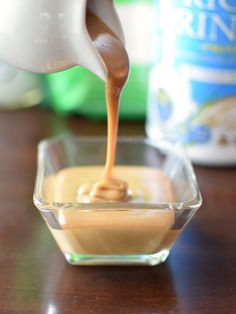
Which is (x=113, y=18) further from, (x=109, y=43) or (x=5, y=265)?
(x=5, y=265)

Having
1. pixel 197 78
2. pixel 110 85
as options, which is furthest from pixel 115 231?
pixel 197 78

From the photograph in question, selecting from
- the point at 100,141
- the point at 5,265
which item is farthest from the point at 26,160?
the point at 5,265

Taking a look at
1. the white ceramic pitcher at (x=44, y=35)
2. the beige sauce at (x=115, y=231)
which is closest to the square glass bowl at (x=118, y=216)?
the beige sauce at (x=115, y=231)

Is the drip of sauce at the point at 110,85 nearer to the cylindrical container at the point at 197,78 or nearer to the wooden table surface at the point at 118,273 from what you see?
the wooden table surface at the point at 118,273

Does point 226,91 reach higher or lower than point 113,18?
lower

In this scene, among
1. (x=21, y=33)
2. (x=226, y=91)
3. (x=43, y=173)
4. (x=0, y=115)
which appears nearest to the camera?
(x=21, y=33)

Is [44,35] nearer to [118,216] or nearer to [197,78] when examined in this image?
[118,216]

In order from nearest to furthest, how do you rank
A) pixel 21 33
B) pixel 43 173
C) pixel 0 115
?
pixel 21 33 < pixel 43 173 < pixel 0 115
